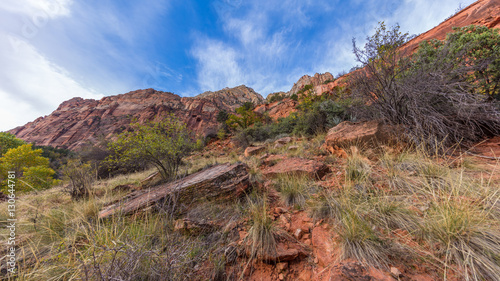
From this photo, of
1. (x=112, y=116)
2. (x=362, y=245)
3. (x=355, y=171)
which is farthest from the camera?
(x=112, y=116)

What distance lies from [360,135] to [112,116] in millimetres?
48351

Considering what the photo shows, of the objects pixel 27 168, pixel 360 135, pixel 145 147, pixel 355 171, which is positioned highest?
pixel 27 168

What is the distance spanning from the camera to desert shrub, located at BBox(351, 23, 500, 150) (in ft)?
10.8

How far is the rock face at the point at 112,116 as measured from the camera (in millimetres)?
31228

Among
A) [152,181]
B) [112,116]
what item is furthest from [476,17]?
[112,116]

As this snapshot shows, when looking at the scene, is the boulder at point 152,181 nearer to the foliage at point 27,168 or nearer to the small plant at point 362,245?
the small plant at point 362,245

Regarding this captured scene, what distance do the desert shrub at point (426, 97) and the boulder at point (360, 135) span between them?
1.08 feet

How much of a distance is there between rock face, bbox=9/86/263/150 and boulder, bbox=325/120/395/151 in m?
22.8

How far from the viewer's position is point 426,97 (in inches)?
146

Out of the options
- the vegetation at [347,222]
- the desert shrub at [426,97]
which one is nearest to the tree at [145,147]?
the vegetation at [347,222]

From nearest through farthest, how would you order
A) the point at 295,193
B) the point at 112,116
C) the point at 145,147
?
1. the point at 295,193
2. the point at 145,147
3. the point at 112,116

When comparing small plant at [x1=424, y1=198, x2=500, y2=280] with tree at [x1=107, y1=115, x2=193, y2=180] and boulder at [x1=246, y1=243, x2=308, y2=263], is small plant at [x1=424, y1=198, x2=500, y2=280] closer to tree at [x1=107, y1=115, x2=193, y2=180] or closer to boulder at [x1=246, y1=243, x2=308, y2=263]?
boulder at [x1=246, y1=243, x2=308, y2=263]

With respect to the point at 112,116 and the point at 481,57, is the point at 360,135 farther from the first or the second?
the point at 112,116

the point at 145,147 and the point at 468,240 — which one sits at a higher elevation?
the point at 145,147
